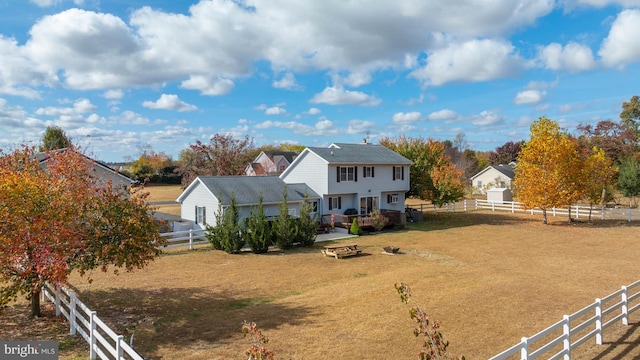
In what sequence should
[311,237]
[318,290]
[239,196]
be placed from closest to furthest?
[318,290]
[311,237]
[239,196]

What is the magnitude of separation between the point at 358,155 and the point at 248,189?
424 inches

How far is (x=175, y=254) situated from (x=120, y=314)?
10911 millimetres

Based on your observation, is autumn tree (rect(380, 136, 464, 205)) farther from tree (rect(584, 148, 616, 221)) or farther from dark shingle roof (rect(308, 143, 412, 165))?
tree (rect(584, 148, 616, 221))

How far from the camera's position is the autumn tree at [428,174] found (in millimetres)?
38688

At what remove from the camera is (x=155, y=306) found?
14234 millimetres

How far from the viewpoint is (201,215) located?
1187 inches

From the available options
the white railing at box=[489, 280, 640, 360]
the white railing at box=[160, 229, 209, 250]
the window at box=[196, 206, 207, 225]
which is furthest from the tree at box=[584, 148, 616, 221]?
the white railing at box=[160, 229, 209, 250]

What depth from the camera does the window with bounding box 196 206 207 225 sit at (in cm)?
2985

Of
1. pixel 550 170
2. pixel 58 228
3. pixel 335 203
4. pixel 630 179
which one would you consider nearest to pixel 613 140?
pixel 630 179

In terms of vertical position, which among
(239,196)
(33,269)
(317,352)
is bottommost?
(317,352)

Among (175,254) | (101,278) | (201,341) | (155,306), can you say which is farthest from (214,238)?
(201,341)

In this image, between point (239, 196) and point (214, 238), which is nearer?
point (214, 238)

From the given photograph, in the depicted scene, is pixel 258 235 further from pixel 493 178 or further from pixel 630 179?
→ pixel 493 178

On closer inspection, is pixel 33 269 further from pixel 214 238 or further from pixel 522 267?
pixel 522 267
